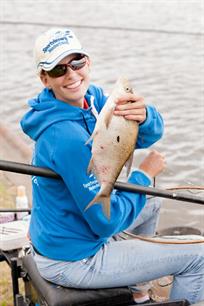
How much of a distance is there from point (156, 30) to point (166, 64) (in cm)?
436

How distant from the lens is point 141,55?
15445mm

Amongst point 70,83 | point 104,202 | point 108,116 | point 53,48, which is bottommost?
point 104,202

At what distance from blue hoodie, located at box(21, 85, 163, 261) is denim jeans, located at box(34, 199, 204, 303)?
2.3 inches

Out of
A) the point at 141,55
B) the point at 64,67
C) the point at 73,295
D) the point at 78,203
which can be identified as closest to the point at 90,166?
the point at 78,203

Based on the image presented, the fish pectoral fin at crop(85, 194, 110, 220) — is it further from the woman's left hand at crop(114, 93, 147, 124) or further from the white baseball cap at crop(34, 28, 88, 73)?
the white baseball cap at crop(34, 28, 88, 73)

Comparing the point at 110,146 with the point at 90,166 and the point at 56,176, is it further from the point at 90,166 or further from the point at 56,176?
the point at 56,176

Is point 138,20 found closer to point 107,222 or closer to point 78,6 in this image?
point 78,6

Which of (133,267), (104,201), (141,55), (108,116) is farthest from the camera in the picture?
(141,55)

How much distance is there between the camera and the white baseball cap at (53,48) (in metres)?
3.23

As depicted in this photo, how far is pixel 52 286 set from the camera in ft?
11.2

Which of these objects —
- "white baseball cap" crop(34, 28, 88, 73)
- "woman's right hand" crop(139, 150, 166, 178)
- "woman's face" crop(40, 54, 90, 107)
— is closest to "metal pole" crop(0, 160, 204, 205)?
"woman's right hand" crop(139, 150, 166, 178)

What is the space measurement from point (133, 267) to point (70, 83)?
1036 millimetres

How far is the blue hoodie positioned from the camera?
311cm

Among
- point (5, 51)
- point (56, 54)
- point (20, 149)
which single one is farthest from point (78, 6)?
point (56, 54)
